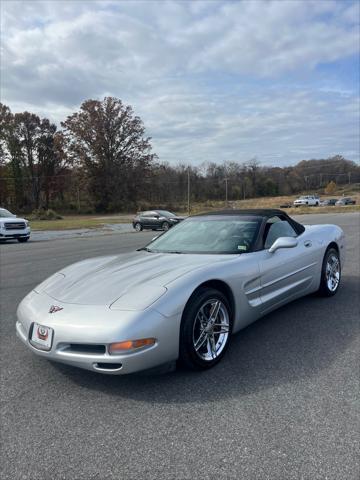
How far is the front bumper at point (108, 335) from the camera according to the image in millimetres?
2787

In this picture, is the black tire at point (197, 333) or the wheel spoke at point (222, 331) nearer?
the black tire at point (197, 333)

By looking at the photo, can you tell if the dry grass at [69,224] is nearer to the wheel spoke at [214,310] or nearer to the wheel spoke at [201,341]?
the wheel spoke at [214,310]

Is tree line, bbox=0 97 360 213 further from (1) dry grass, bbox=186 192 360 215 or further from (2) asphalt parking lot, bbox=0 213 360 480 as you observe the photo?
(2) asphalt parking lot, bbox=0 213 360 480

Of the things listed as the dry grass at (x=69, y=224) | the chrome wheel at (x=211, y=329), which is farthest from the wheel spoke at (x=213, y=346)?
the dry grass at (x=69, y=224)

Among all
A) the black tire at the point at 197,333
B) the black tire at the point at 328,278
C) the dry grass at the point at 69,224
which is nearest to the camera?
the black tire at the point at 197,333

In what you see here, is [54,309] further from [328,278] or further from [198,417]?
[328,278]

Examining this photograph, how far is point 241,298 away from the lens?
3.69m

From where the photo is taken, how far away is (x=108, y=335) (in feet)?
9.11

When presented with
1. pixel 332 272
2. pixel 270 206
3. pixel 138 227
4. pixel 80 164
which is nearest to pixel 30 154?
pixel 80 164

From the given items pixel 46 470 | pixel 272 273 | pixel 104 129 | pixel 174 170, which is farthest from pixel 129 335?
pixel 174 170

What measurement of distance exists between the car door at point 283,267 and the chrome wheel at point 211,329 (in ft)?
2.12

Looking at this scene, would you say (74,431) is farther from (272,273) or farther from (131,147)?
(131,147)

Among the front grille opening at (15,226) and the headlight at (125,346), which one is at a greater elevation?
the headlight at (125,346)

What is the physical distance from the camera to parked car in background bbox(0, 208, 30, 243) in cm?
1848
